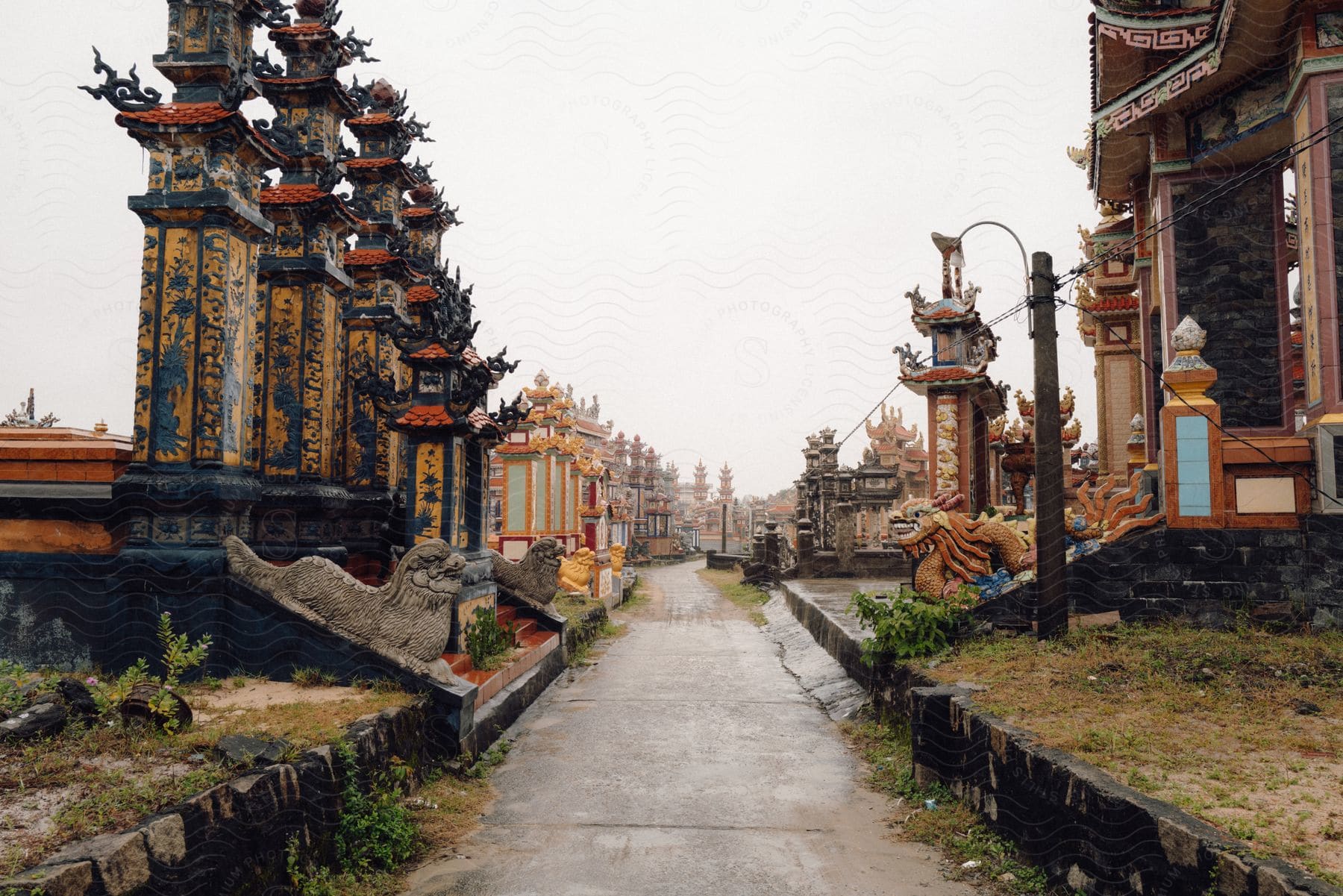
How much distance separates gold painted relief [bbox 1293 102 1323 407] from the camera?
8.01m

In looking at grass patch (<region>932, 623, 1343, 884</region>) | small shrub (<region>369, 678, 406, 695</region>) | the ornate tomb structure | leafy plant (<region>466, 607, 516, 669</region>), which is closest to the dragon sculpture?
grass patch (<region>932, 623, 1343, 884</region>)

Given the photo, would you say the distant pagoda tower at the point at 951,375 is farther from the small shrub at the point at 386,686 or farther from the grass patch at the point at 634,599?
the small shrub at the point at 386,686

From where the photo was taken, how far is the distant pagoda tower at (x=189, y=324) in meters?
6.98

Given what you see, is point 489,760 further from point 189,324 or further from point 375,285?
point 375,285

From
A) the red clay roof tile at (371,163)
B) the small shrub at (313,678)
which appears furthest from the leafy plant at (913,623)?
the red clay roof tile at (371,163)

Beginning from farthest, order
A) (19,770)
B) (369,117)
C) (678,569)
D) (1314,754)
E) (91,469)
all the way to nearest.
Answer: (678,569) < (369,117) < (91,469) < (1314,754) < (19,770)

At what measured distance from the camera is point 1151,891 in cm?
356

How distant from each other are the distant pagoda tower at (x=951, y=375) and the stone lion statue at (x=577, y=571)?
27.6 ft

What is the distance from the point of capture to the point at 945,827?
18.3 ft

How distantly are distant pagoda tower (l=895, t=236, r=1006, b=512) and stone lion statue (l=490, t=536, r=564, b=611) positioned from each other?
9448mm

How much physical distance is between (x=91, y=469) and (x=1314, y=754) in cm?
897

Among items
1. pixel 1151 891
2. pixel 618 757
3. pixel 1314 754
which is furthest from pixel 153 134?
pixel 1314 754

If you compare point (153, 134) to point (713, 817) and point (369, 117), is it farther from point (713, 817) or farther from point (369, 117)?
point (713, 817)

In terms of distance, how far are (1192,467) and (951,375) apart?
1007 cm
